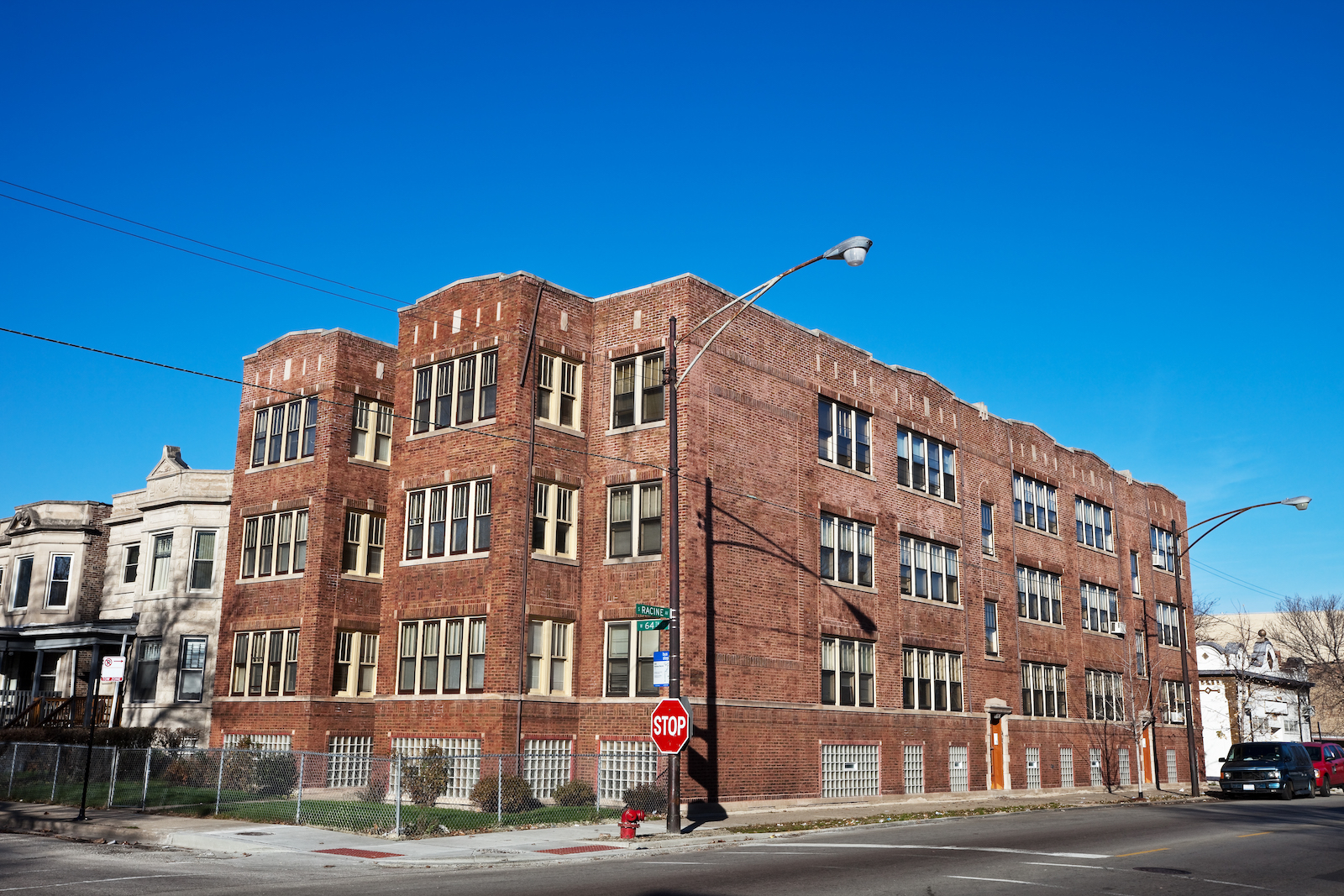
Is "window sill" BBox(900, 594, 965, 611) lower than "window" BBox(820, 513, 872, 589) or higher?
lower

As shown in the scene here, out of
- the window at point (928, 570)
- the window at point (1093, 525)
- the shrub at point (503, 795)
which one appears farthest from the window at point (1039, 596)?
the shrub at point (503, 795)

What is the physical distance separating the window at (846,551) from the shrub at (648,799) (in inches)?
327

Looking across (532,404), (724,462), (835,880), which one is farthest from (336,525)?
(835,880)

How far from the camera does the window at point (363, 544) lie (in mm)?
32531

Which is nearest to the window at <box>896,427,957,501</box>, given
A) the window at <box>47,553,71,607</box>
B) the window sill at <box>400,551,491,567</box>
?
the window sill at <box>400,551,491,567</box>

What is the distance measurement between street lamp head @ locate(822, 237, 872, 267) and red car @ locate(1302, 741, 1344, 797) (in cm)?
3024

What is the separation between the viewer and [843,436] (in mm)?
32906

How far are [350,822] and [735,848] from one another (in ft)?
25.1

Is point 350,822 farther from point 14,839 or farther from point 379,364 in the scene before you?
point 379,364

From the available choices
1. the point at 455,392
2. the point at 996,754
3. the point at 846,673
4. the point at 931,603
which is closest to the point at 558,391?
the point at 455,392

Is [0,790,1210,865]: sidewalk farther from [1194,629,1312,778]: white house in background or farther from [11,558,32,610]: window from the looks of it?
[1194,629,1312,778]: white house in background

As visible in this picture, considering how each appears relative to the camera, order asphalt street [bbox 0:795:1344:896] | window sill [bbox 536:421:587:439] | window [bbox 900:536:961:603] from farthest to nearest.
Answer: window [bbox 900:536:961:603] → window sill [bbox 536:421:587:439] → asphalt street [bbox 0:795:1344:896]

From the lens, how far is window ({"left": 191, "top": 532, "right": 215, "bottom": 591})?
3538cm

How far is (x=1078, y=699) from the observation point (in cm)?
4359
